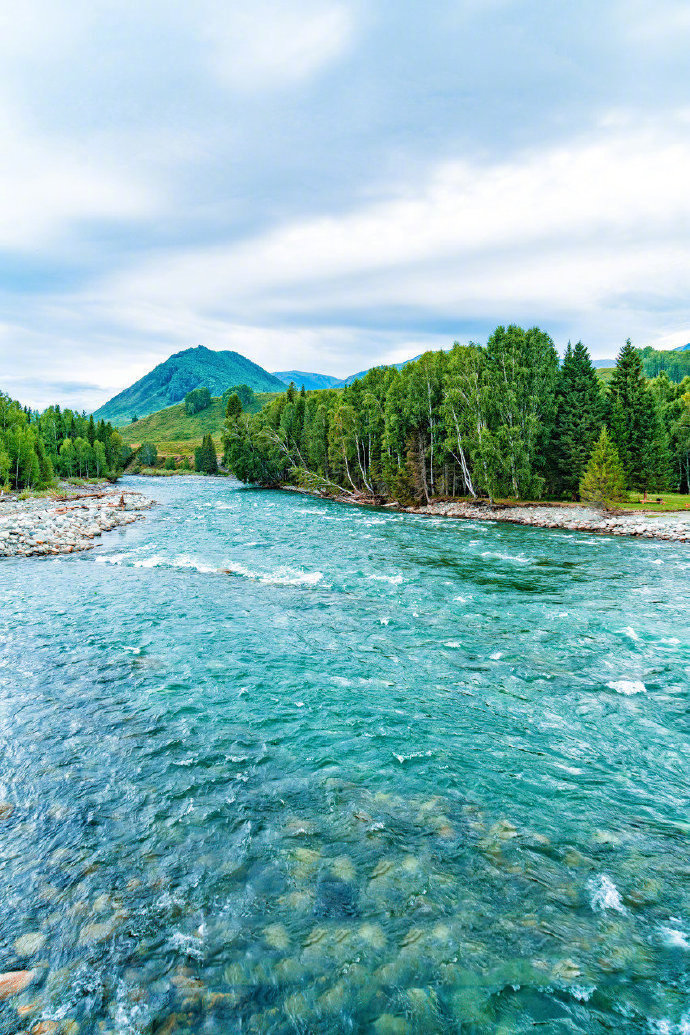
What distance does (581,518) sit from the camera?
45625 millimetres

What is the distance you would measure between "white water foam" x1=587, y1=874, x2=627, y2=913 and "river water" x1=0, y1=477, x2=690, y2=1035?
0.12 ft

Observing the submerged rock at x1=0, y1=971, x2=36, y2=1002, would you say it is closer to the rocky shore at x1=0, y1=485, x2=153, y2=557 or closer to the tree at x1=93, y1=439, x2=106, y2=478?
the rocky shore at x1=0, y1=485, x2=153, y2=557

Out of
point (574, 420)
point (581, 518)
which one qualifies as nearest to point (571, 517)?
point (581, 518)

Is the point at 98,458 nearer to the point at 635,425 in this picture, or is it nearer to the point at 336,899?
the point at 635,425

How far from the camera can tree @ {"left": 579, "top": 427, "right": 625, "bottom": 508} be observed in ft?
156

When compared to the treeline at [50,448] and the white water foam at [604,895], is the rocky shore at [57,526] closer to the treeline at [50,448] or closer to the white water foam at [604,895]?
the treeline at [50,448]

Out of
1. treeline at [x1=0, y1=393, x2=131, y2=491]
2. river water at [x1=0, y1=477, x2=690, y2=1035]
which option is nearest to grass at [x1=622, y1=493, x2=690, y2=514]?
river water at [x1=0, y1=477, x2=690, y2=1035]

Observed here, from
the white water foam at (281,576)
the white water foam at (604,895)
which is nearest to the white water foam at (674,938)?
the white water foam at (604,895)

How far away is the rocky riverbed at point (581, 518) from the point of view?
3878cm

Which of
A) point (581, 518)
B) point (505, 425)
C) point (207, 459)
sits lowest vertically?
point (581, 518)

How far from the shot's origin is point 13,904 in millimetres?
6301

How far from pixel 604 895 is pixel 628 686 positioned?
24.0 ft

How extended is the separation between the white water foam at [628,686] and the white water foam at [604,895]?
649 centimetres

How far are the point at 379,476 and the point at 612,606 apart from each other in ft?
169
